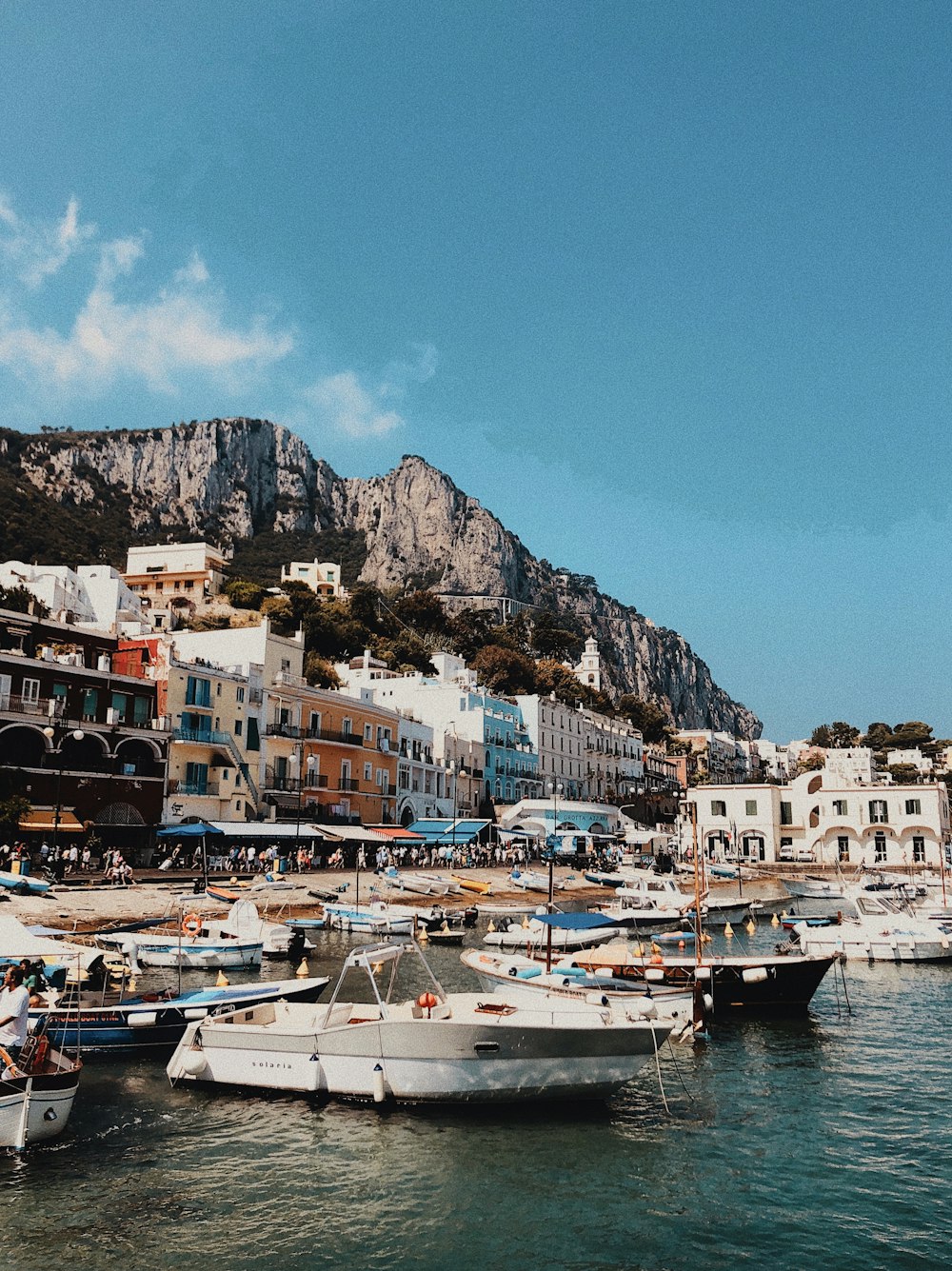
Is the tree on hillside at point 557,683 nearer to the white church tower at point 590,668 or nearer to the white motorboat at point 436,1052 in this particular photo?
the white church tower at point 590,668

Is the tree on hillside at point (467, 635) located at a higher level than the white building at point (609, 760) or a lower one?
higher

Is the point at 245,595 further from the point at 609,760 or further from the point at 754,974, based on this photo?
the point at 754,974

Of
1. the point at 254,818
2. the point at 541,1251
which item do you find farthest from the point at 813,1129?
the point at 254,818

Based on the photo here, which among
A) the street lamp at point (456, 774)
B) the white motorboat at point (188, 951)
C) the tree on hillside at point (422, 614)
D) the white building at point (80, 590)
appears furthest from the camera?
the tree on hillside at point (422, 614)

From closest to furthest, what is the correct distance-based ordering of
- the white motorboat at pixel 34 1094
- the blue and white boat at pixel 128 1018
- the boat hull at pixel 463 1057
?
the white motorboat at pixel 34 1094 → the boat hull at pixel 463 1057 → the blue and white boat at pixel 128 1018

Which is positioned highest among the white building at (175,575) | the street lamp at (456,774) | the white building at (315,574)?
the white building at (315,574)

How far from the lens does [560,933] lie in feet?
124

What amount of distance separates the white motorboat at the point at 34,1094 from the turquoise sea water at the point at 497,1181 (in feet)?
1.05

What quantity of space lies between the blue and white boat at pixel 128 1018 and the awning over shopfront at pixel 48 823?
2369 centimetres

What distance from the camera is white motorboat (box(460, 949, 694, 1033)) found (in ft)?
69.4

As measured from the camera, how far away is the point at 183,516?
177m

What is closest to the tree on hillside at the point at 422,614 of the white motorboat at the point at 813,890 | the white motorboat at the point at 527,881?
the white motorboat at the point at 813,890

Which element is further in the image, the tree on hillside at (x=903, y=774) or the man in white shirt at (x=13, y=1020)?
the tree on hillside at (x=903, y=774)

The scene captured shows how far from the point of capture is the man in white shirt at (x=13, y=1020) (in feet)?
49.6
